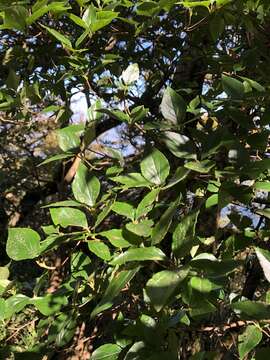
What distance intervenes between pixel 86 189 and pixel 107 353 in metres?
0.27

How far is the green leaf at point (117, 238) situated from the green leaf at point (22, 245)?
11 cm

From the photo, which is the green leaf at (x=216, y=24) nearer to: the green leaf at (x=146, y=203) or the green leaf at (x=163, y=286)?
the green leaf at (x=146, y=203)

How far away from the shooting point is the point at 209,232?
3.92 ft

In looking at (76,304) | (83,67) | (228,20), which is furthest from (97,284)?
(228,20)

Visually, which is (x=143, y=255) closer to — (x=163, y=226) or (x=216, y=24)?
(x=163, y=226)

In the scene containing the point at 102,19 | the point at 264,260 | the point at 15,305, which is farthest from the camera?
the point at 102,19

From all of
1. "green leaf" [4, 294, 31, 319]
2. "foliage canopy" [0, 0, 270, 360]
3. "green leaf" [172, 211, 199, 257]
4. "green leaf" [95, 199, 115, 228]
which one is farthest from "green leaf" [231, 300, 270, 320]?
"green leaf" [4, 294, 31, 319]

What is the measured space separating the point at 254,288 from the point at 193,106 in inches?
35.7

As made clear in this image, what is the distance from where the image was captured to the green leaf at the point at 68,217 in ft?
2.34

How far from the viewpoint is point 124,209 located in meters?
0.74

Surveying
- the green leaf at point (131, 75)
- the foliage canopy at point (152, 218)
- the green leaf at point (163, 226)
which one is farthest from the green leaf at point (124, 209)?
the green leaf at point (131, 75)

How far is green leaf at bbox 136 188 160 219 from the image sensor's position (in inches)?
27.2

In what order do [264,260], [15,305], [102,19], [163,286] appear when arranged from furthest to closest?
1. [102,19]
2. [15,305]
3. [264,260]
4. [163,286]

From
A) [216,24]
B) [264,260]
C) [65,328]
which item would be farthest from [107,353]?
[216,24]
